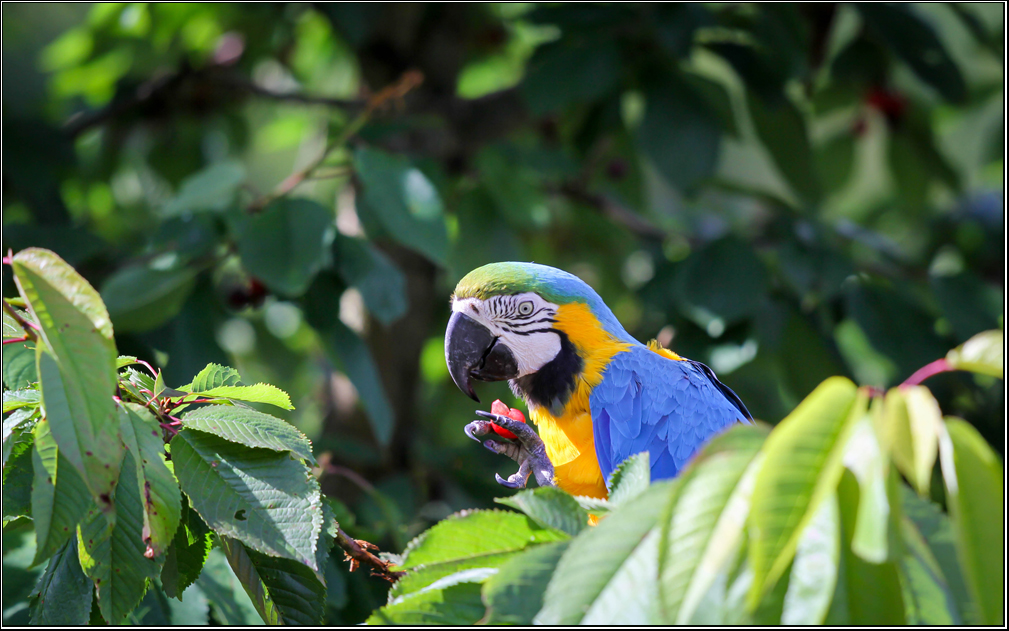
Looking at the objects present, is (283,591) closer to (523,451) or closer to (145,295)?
(523,451)

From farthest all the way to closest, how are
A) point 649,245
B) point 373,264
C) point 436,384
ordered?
point 436,384
point 649,245
point 373,264

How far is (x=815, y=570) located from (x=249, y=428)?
67 cm

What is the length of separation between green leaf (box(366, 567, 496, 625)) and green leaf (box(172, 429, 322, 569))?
0.39ft

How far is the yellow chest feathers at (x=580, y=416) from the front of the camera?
5.10 feet

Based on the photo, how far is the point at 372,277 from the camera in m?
1.98

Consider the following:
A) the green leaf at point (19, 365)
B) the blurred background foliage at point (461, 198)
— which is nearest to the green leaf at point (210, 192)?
the blurred background foliage at point (461, 198)

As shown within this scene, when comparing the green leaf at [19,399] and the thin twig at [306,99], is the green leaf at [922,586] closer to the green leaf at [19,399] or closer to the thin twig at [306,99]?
the green leaf at [19,399]

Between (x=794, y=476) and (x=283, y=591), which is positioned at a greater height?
(x=794, y=476)

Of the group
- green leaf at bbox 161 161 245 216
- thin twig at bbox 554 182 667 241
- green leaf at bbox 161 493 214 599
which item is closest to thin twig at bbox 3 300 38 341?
green leaf at bbox 161 493 214 599

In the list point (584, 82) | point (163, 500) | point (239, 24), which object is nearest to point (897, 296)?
point (584, 82)

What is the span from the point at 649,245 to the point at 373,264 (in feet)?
4.56

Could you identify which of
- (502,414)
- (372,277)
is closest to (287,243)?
(372,277)

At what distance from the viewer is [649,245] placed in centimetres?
300

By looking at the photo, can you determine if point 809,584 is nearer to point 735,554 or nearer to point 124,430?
point 735,554
